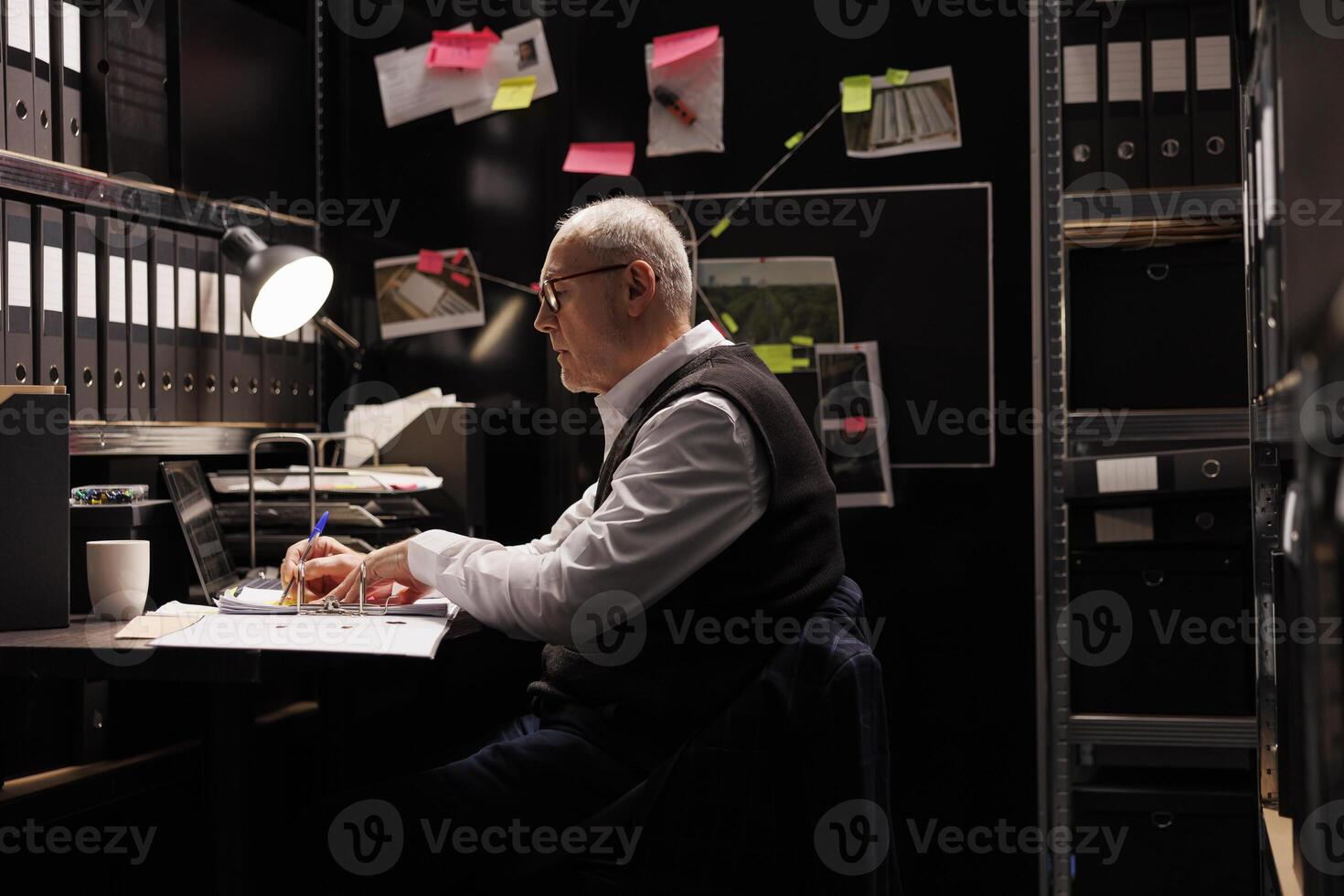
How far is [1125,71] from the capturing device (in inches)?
86.3

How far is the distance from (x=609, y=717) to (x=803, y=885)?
0.37m

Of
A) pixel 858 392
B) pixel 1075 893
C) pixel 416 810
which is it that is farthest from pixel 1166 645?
pixel 416 810

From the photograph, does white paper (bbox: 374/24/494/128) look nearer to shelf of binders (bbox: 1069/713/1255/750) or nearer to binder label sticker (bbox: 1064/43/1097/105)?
binder label sticker (bbox: 1064/43/1097/105)

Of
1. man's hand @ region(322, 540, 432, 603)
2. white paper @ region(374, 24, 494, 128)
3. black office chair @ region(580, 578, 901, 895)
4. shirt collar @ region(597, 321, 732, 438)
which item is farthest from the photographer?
white paper @ region(374, 24, 494, 128)

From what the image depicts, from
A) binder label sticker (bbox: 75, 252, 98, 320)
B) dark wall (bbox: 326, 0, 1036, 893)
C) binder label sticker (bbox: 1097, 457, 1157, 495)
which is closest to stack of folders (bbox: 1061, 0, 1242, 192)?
dark wall (bbox: 326, 0, 1036, 893)

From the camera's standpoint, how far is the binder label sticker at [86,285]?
1.89 meters

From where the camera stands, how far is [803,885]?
124cm

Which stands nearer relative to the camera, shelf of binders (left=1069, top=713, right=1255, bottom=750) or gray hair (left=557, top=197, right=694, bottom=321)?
gray hair (left=557, top=197, right=694, bottom=321)

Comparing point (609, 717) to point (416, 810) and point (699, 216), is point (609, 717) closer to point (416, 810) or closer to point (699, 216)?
Result: point (416, 810)

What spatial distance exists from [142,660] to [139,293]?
0.94 metres

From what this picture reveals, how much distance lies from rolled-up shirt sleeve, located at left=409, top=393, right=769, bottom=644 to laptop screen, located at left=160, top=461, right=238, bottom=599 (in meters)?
0.54

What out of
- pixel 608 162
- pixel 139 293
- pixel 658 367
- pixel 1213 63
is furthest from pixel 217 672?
→ pixel 1213 63

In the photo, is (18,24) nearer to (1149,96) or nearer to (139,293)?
(139,293)

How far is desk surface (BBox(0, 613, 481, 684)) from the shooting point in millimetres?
1252
